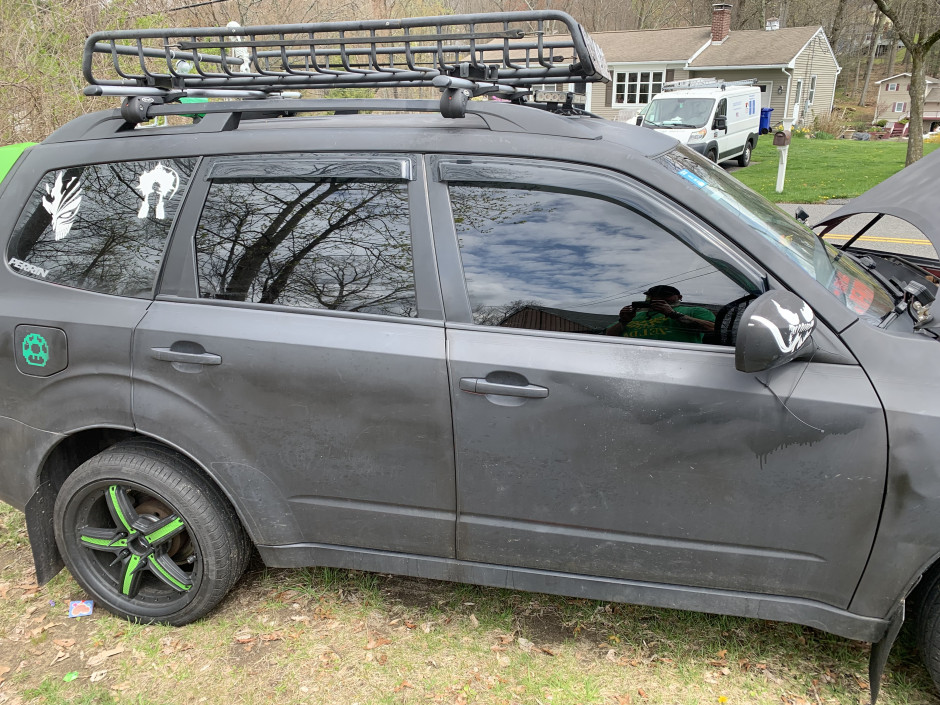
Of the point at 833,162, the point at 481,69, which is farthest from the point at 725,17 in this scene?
the point at 481,69

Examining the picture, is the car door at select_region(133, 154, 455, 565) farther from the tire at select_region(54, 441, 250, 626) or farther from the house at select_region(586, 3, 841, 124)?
the house at select_region(586, 3, 841, 124)

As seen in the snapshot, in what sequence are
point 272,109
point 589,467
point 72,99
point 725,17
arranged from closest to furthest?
point 589,467
point 272,109
point 72,99
point 725,17

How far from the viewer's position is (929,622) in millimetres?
2340

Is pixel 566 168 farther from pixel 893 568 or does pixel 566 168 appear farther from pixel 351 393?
pixel 893 568

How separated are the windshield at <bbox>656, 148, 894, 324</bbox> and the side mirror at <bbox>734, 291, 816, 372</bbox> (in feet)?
0.99

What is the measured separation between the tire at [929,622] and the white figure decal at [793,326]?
923 mm

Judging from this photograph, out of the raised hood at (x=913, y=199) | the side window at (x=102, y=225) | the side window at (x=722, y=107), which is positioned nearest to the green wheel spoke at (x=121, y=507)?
the side window at (x=102, y=225)

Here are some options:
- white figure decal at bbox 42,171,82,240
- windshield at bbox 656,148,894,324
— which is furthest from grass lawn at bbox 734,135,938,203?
white figure decal at bbox 42,171,82,240

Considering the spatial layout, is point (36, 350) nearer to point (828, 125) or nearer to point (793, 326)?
point (793, 326)

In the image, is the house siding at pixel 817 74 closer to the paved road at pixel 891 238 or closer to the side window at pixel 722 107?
the side window at pixel 722 107

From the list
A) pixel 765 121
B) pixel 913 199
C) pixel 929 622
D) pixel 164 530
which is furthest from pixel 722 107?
pixel 164 530

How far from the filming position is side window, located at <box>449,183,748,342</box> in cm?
234

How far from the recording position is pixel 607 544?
2.47 meters

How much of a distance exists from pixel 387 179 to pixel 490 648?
182 cm
